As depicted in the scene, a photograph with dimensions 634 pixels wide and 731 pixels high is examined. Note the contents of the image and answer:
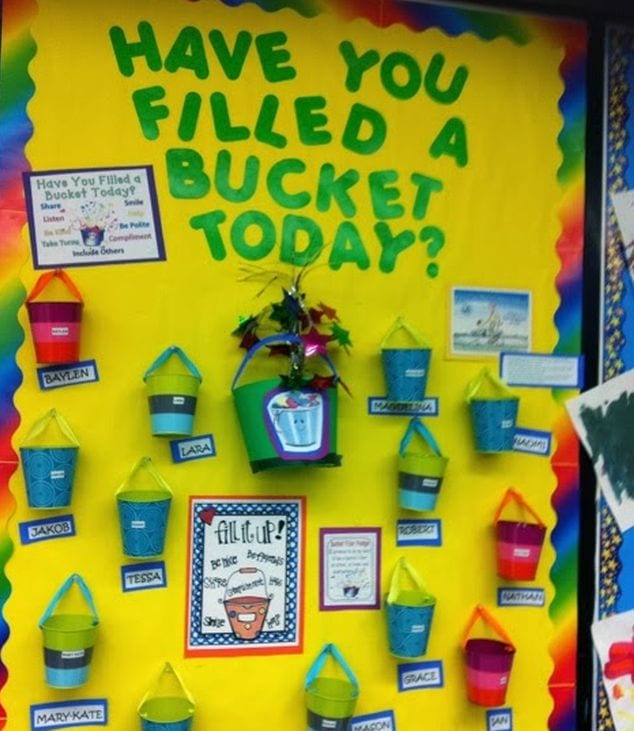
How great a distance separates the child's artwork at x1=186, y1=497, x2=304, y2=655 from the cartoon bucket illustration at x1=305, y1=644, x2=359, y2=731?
0.05 meters

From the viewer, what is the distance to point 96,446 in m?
1.46

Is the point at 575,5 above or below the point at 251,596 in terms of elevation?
above

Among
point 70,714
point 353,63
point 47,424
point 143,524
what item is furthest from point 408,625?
point 353,63

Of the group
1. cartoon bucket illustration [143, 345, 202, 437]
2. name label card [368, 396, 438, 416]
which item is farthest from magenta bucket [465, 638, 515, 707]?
cartoon bucket illustration [143, 345, 202, 437]

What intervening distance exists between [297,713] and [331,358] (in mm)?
624

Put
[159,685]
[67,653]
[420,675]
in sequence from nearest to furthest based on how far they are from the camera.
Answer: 1. [67,653]
2. [159,685]
3. [420,675]

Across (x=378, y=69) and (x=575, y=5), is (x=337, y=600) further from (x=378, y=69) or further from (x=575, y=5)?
(x=575, y=5)

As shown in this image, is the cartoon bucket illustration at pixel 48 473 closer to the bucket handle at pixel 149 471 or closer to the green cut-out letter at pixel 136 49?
the bucket handle at pixel 149 471

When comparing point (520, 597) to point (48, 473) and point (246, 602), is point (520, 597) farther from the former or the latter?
point (48, 473)

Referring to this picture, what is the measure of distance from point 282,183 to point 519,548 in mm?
779

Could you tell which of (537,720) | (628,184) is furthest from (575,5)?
(537,720)

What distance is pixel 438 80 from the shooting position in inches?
63.9

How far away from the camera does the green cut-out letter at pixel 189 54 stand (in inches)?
59.6

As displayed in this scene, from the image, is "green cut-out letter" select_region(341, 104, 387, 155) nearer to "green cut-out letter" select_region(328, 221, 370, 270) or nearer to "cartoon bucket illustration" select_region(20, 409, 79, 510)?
"green cut-out letter" select_region(328, 221, 370, 270)
